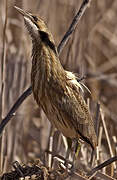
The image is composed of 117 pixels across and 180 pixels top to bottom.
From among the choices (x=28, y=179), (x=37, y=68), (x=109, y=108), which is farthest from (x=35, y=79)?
(x=109, y=108)

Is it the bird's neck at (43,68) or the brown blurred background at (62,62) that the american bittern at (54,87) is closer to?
the bird's neck at (43,68)

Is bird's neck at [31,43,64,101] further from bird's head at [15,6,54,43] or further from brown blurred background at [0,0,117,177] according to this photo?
brown blurred background at [0,0,117,177]

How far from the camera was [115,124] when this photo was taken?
5.00m

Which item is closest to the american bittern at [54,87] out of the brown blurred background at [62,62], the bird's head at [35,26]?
the bird's head at [35,26]

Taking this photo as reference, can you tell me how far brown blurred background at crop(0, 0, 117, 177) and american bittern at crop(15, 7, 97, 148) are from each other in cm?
54

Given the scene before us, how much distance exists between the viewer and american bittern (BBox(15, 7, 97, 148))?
8.50 ft

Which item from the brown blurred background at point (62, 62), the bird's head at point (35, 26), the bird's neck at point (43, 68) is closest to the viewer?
the bird's head at point (35, 26)

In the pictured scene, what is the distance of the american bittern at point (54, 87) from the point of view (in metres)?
2.59

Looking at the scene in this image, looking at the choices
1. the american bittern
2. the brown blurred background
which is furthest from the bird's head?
the brown blurred background

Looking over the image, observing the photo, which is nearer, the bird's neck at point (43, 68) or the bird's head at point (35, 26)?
the bird's head at point (35, 26)

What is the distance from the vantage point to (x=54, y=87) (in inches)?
108

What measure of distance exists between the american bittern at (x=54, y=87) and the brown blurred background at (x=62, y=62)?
542 millimetres

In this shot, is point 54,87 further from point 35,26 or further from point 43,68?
point 35,26

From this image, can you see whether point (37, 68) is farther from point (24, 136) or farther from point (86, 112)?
point (24, 136)
